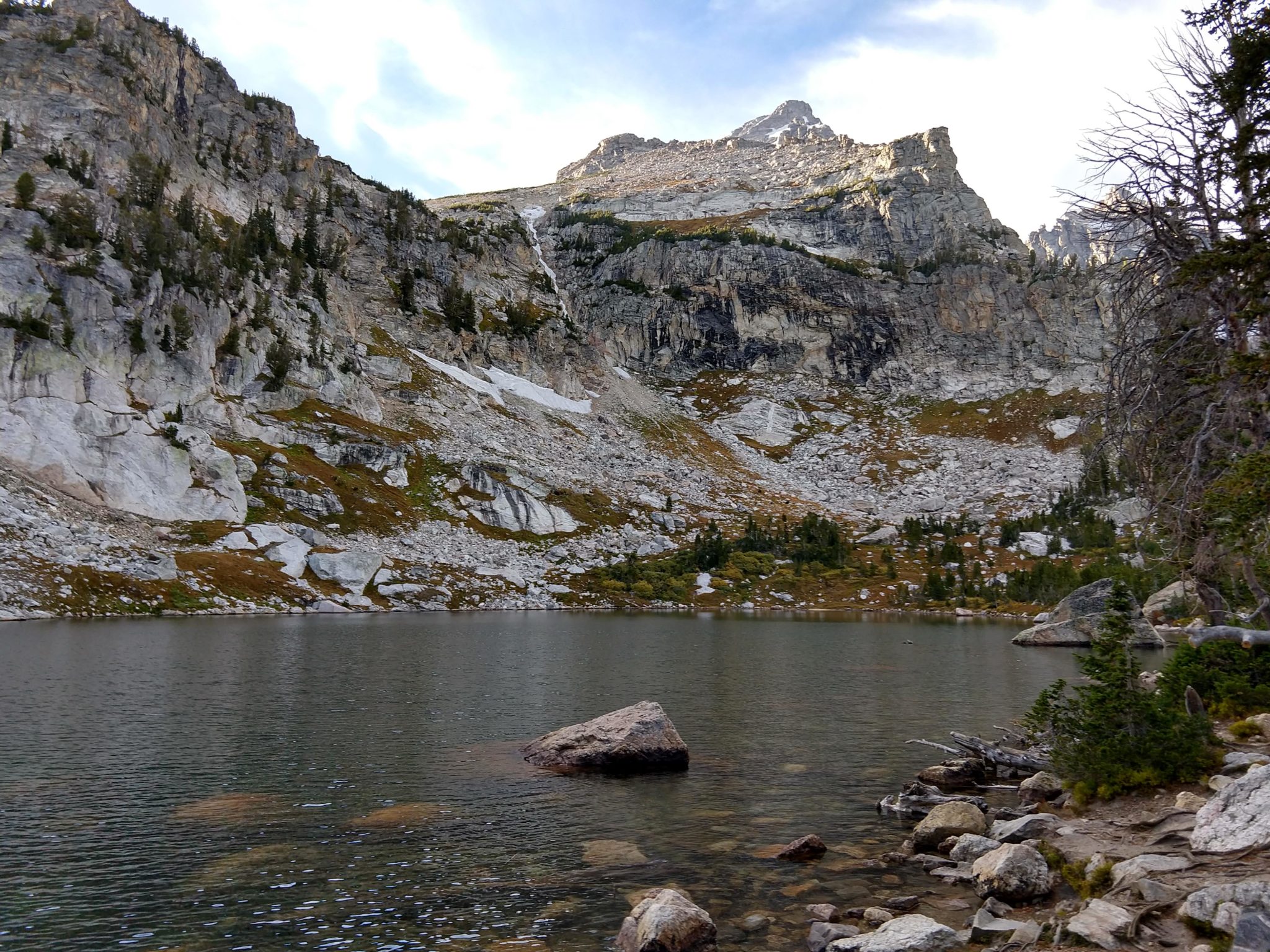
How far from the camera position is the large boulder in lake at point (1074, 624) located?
250 ft

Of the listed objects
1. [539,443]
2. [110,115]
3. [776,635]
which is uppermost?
[110,115]

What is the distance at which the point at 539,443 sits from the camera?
15650 cm

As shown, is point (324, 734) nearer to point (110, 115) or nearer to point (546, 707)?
point (546, 707)

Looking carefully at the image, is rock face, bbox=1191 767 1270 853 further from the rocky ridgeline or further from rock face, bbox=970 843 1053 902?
the rocky ridgeline

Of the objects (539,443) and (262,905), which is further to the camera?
(539,443)

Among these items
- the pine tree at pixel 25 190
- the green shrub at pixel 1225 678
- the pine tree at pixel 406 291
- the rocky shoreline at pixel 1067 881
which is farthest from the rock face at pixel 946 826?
the pine tree at pixel 406 291

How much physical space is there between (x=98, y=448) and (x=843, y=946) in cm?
10467

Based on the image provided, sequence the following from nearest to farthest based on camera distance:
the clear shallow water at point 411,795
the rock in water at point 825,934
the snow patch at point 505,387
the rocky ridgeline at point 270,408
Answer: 1. the rock in water at point 825,934
2. the clear shallow water at point 411,795
3. the rocky ridgeline at point 270,408
4. the snow patch at point 505,387

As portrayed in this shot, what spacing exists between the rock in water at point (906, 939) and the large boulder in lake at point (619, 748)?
569 inches

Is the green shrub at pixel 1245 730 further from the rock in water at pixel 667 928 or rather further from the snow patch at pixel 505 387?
the snow patch at pixel 505 387

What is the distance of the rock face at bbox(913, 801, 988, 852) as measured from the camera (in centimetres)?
1888

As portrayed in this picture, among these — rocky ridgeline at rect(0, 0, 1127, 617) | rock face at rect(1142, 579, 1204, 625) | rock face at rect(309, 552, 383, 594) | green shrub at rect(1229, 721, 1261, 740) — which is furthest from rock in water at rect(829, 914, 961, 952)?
rock face at rect(309, 552, 383, 594)

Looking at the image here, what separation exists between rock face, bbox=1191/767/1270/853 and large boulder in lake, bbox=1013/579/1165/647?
62560 millimetres

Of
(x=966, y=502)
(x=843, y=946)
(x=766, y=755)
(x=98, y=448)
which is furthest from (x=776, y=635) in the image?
(x=966, y=502)
